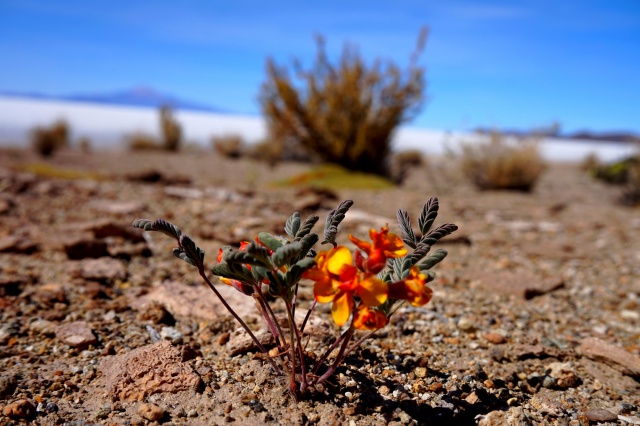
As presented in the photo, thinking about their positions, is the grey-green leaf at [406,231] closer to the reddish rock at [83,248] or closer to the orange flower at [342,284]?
the orange flower at [342,284]

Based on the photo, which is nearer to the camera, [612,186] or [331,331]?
[331,331]

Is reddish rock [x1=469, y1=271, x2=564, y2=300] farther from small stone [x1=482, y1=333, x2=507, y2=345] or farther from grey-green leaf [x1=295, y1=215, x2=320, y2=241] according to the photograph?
grey-green leaf [x1=295, y1=215, x2=320, y2=241]

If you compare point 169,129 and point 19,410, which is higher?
point 169,129

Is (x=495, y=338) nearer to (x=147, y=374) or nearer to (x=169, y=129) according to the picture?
(x=147, y=374)

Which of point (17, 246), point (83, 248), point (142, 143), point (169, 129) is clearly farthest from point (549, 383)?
point (142, 143)

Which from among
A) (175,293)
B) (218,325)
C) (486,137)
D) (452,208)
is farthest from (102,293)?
(486,137)

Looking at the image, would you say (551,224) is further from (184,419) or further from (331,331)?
(184,419)
